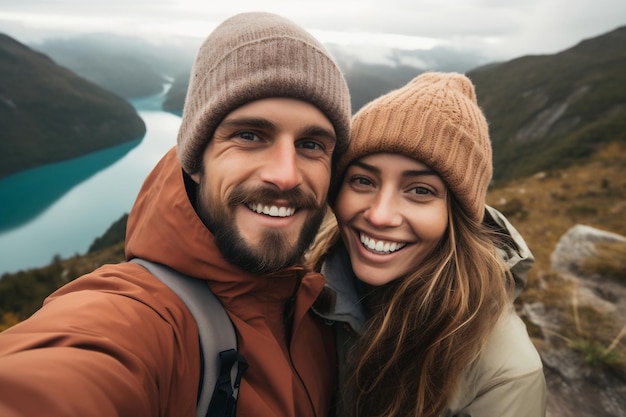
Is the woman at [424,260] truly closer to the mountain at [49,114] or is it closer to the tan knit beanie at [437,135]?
the tan knit beanie at [437,135]

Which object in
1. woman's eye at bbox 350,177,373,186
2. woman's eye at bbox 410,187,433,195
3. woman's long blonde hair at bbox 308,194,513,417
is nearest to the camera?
woman's long blonde hair at bbox 308,194,513,417

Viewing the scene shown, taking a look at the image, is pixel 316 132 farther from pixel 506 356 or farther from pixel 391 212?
pixel 506 356

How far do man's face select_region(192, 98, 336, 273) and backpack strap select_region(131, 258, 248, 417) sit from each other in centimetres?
29

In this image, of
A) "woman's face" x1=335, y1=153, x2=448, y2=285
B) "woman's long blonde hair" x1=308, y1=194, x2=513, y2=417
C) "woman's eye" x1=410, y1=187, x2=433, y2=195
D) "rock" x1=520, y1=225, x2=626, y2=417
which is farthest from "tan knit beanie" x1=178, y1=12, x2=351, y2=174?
"rock" x1=520, y1=225, x2=626, y2=417

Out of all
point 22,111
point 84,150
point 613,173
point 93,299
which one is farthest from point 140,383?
point 22,111

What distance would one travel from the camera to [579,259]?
592 centimetres

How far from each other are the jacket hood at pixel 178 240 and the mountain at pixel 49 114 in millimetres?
103979

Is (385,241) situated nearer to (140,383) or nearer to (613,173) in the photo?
(140,383)

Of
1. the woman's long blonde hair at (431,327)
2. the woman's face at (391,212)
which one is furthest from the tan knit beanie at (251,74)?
the woman's long blonde hair at (431,327)

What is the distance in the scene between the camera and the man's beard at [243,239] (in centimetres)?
189

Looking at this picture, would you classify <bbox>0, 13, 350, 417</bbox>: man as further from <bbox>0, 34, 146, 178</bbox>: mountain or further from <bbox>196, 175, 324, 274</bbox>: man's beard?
<bbox>0, 34, 146, 178</bbox>: mountain

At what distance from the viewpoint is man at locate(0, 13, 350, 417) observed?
1428mm

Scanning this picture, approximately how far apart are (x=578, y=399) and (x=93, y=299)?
4857mm

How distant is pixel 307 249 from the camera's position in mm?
2311
